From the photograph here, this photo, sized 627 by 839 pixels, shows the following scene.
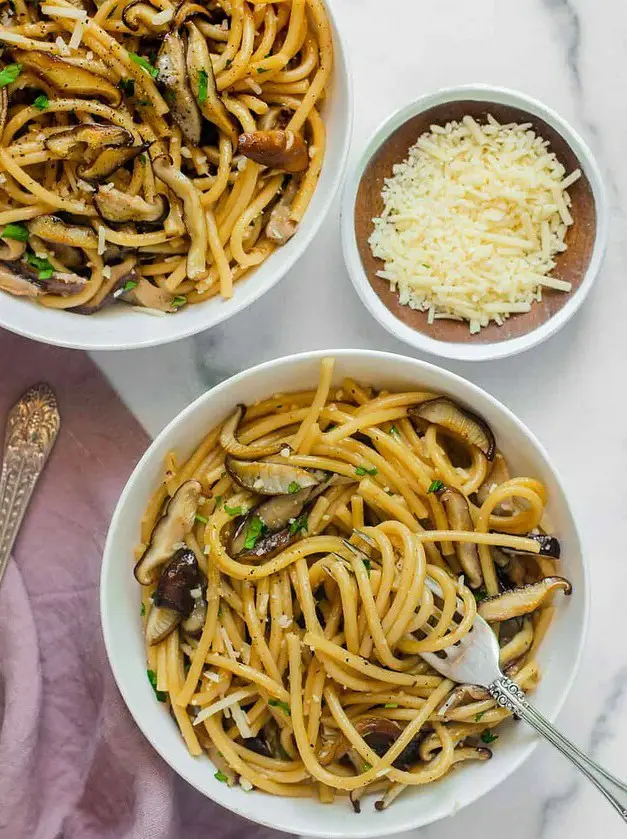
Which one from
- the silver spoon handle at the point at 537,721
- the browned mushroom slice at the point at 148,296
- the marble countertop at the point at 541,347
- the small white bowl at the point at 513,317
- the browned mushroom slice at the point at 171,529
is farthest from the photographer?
the marble countertop at the point at 541,347

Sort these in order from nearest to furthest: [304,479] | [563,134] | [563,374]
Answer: [304,479] < [563,134] < [563,374]

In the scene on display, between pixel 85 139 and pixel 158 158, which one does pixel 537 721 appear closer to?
pixel 158 158

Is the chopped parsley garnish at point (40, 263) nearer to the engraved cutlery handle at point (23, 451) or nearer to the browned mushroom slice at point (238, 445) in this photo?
the engraved cutlery handle at point (23, 451)

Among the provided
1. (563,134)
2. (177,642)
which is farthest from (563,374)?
(177,642)

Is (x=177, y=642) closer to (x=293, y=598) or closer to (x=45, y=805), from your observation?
(x=293, y=598)

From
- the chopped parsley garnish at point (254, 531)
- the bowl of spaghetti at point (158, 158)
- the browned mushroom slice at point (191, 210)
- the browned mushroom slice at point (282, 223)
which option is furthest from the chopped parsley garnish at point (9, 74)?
the chopped parsley garnish at point (254, 531)

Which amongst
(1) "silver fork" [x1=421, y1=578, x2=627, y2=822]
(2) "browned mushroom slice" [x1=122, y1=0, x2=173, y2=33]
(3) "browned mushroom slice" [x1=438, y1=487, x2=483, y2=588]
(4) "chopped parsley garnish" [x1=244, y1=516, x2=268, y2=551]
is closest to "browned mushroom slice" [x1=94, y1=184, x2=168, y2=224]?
(2) "browned mushroom slice" [x1=122, y1=0, x2=173, y2=33]
